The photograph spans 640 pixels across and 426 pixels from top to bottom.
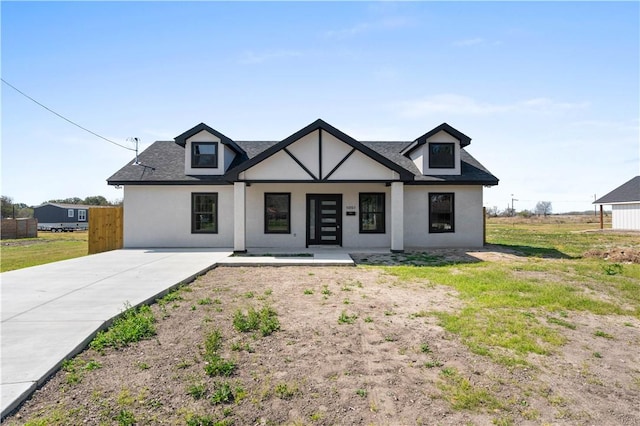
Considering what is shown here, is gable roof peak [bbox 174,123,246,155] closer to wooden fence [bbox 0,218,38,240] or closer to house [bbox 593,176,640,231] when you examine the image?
wooden fence [bbox 0,218,38,240]

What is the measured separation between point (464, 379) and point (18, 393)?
4.52 m

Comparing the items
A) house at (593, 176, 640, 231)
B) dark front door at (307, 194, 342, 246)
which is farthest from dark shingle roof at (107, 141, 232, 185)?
house at (593, 176, 640, 231)

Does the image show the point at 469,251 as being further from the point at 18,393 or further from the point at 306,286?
the point at 18,393

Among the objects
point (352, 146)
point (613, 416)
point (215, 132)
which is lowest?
point (613, 416)

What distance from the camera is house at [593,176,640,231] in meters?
28.7

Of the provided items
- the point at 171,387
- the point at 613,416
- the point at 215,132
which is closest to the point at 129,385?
the point at 171,387

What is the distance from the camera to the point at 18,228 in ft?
100

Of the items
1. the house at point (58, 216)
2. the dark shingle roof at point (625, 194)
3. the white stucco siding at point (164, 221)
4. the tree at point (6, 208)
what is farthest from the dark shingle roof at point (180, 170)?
the tree at point (6, 208)

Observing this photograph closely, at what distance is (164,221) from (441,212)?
12.5 meters

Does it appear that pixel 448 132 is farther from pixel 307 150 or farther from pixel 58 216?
pixel 58 216

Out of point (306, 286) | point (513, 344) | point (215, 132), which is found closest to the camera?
point (513, 344)

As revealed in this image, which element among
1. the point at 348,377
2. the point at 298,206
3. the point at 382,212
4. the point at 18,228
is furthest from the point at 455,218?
the point at 18,228

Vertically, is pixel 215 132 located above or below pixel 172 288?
above

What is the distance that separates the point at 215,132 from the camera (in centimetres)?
1544
